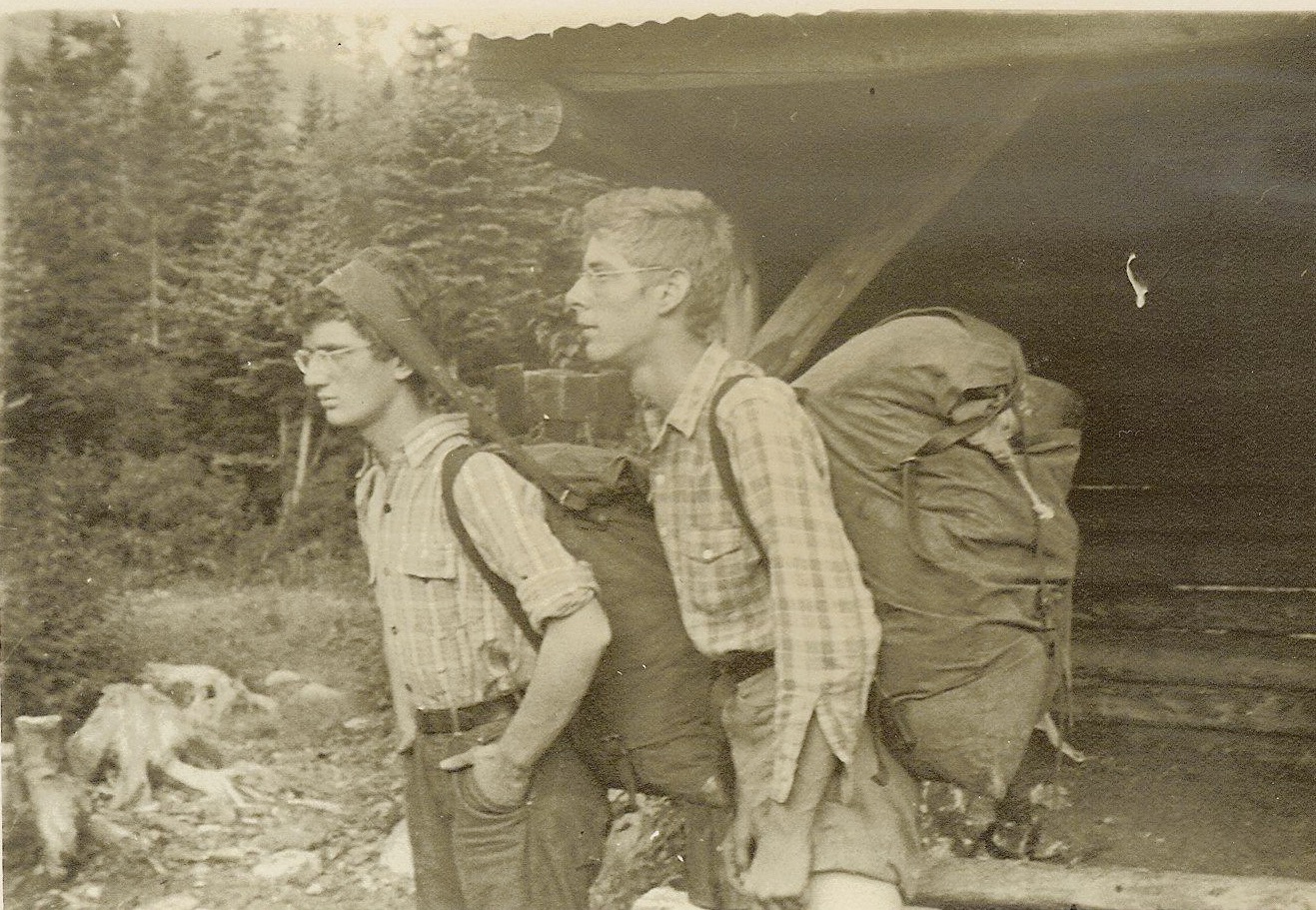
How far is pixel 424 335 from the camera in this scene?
9.14ft

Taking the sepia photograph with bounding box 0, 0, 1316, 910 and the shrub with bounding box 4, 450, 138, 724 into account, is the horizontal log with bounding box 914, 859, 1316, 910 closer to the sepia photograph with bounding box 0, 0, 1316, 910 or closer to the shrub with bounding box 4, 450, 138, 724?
the sepia photograph with bounding box 0, 0, 1316, 910

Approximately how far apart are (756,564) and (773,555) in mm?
86

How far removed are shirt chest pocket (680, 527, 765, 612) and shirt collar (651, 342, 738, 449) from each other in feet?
0.60

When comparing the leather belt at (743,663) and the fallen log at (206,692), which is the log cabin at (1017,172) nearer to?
the leather belt at (743,663)

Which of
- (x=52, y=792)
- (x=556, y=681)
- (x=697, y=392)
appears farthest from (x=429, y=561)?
(x=52, y=792)

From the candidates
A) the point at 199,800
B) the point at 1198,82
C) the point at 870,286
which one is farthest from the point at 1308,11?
the point at 199,800

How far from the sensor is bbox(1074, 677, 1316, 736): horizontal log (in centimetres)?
336

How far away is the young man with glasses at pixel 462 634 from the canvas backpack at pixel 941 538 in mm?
458

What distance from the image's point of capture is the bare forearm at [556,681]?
8.54 feet

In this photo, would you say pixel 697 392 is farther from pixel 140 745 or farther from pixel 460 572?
pixel 140 745

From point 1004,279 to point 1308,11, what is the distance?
729mm

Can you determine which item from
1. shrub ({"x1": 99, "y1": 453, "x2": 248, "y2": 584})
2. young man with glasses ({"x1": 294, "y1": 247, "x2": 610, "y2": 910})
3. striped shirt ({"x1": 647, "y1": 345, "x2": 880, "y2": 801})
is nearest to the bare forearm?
young man with glasses ({"x1": 294, "y1": 247, "x2": 610, "y2": 910})

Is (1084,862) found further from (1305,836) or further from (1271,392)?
(1271,392)

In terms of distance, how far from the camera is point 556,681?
8.59 feet
